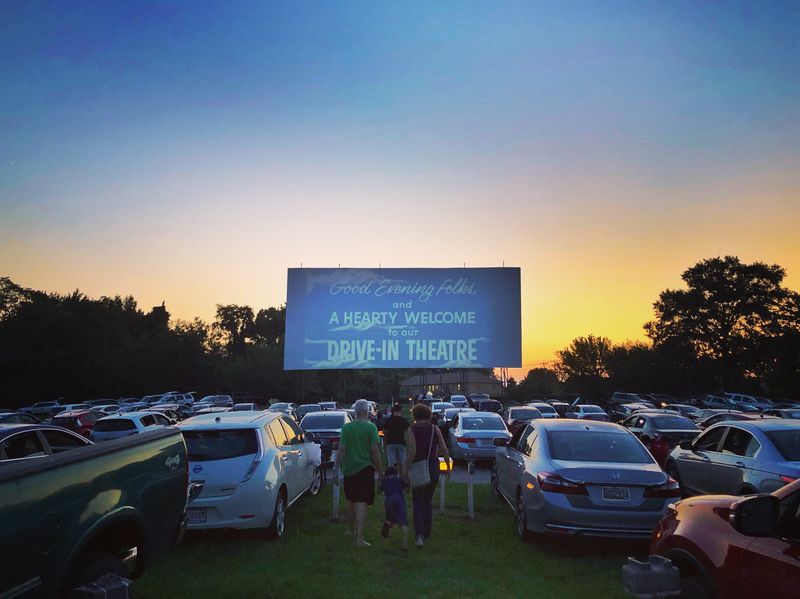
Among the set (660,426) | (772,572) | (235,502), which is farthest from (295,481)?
(660,426)

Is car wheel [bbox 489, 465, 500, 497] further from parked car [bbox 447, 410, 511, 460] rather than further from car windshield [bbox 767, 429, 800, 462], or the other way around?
car windshield [bbox 767, 429, 800, 462]

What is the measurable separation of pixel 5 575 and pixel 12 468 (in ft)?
1.77

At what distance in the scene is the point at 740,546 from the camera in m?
3.35

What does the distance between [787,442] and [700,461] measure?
63.3 inches

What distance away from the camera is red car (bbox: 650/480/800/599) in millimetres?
3035

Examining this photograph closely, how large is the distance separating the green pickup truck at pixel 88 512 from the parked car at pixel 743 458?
6.77 meters

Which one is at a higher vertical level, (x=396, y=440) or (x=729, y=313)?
(x=729, y=313)

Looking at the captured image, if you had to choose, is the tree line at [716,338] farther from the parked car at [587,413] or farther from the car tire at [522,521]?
the car tire at [522,521]

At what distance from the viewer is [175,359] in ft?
230

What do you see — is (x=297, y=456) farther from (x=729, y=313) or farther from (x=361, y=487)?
(x=729, y=313)

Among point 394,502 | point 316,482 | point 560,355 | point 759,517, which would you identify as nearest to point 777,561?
point 759,517

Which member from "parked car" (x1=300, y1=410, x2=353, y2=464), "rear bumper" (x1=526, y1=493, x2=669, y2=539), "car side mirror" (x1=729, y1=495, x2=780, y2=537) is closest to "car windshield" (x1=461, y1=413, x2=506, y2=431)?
"parked car" (x1=300, y1=410, x2=353, y2=464)

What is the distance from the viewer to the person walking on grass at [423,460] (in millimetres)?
7863

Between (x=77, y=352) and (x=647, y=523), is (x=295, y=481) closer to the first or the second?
(x=647, y=523)
